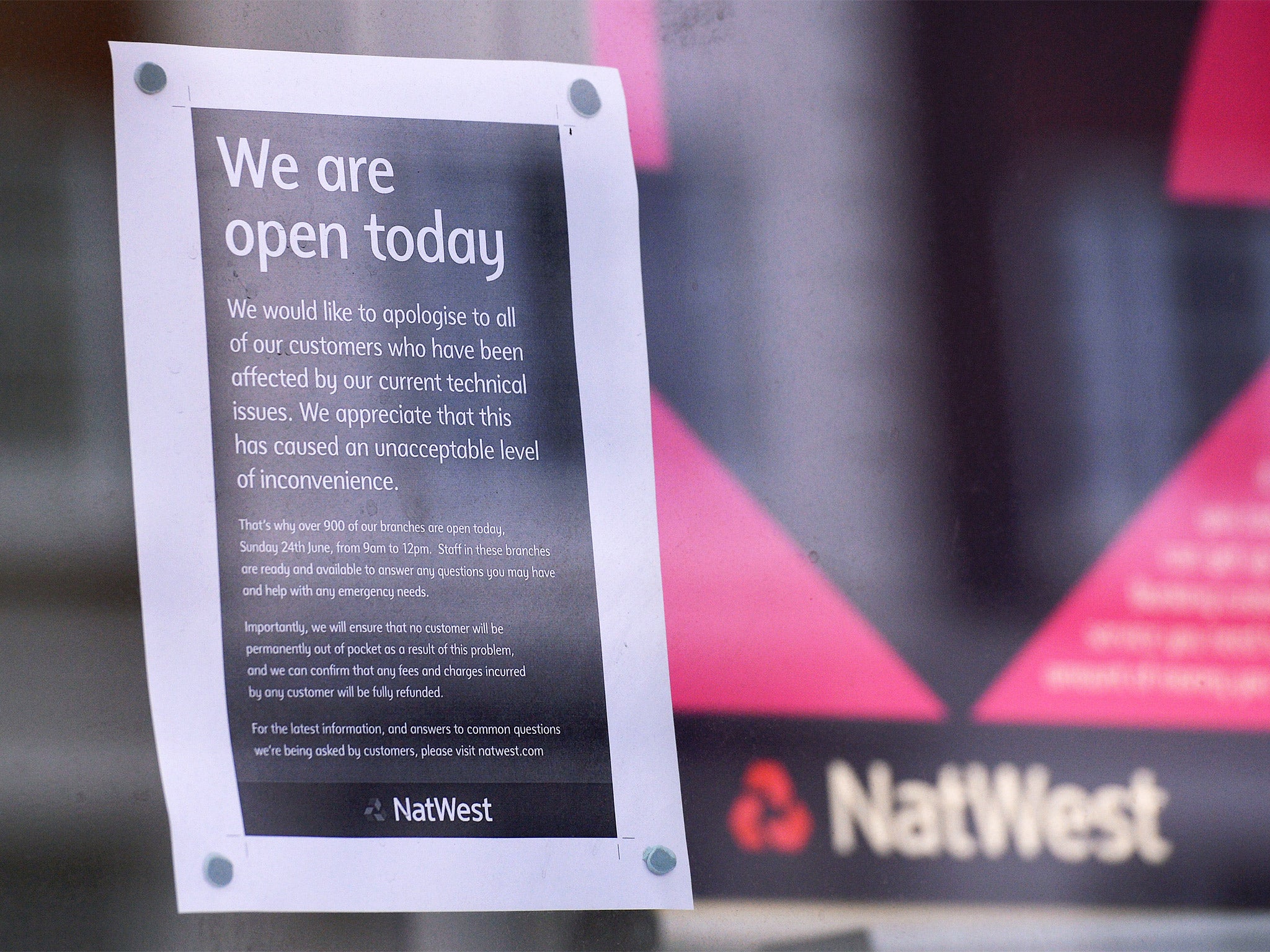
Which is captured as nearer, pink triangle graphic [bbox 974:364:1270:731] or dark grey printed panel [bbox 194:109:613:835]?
dark grey printed panel [bbox 194:109:613:835]

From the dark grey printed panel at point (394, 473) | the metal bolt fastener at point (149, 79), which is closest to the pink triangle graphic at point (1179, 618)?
the dark grey printed panel at point (394, 473)

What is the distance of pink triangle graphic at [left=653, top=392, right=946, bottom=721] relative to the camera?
110cm

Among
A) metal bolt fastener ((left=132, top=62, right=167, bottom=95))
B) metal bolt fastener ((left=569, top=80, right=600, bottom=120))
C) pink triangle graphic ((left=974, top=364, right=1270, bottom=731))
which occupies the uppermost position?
metal bolt fastener ((left=132, top=62, right=167, bottom=95))

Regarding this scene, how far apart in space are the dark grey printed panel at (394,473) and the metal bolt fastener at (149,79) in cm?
4

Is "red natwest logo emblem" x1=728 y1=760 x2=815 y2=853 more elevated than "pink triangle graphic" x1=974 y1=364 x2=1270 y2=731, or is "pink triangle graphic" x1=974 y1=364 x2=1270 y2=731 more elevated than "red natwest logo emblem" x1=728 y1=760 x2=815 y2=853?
"pink triangle graphic" x1=974 y1=364 x2=1270 y2=731

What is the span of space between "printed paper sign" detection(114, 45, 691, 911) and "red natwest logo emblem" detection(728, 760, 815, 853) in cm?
6

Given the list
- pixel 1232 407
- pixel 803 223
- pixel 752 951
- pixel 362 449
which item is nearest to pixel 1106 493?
pixel 1232 407

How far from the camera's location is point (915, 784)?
1.12 meters

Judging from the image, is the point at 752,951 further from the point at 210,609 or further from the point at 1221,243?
the point at 1221,243

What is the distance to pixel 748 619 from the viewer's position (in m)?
1.11

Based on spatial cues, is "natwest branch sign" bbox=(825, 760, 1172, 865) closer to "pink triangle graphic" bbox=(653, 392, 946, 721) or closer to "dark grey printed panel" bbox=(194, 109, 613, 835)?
"pink triangle graphic" bbox=(653, 392, 946, 721)

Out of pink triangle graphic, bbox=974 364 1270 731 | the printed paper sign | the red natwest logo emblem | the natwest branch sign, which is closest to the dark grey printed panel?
the printed paper sign

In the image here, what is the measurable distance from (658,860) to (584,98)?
25.0 inches

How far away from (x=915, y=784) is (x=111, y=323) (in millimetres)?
761
